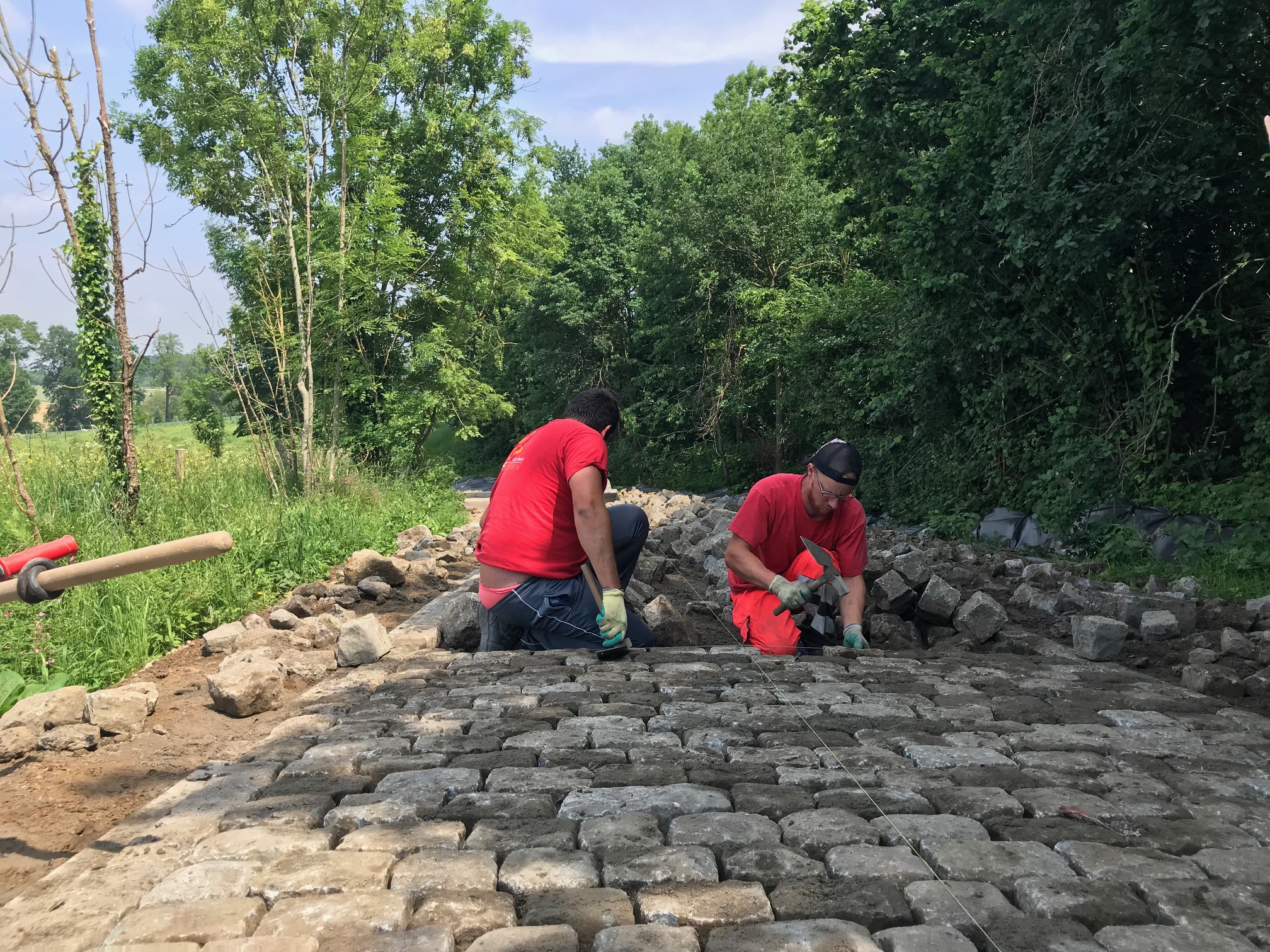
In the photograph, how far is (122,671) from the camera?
5.64 meters

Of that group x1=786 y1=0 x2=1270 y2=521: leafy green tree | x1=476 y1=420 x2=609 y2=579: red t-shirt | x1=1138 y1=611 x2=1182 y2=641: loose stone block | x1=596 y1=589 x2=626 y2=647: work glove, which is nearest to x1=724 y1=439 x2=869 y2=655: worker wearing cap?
x1=596 y1=589 x2=626 y2=647: work glove

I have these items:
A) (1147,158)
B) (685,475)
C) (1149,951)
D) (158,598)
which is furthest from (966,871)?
(685,475)

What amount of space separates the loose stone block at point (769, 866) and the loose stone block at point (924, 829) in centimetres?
30

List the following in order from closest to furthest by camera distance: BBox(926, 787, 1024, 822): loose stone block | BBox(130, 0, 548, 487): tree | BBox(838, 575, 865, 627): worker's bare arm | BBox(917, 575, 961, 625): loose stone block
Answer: BBox(926, 787, 1024, 822): loose stone block < BBox(838, 575, 865, 627): worker's bare arm < BBox(917, 575, 961, 625): loose stone block < BBox(130, 0, 548, 487): tree

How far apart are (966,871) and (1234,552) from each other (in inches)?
258

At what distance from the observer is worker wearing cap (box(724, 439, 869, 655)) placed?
5.82m

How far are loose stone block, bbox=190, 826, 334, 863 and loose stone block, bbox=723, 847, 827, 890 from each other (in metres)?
1.20

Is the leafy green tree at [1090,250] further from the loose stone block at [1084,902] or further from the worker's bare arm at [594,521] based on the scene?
the loose stone block at [1084,902]

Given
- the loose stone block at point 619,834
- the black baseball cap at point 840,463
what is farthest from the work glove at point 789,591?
the loose stone block at point 619,834

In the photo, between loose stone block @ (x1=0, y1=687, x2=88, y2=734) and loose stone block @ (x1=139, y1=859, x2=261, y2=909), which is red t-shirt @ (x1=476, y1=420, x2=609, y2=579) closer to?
loose stone block @ (x1=0, y1=687, x2=88, y2=734)

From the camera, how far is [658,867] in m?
2.60

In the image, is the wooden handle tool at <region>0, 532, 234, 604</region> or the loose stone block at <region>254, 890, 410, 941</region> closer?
the loose stone block at <region>254, 890, 410, 941</region>

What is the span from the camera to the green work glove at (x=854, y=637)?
589 centimetres

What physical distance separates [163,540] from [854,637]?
6.14 meters
